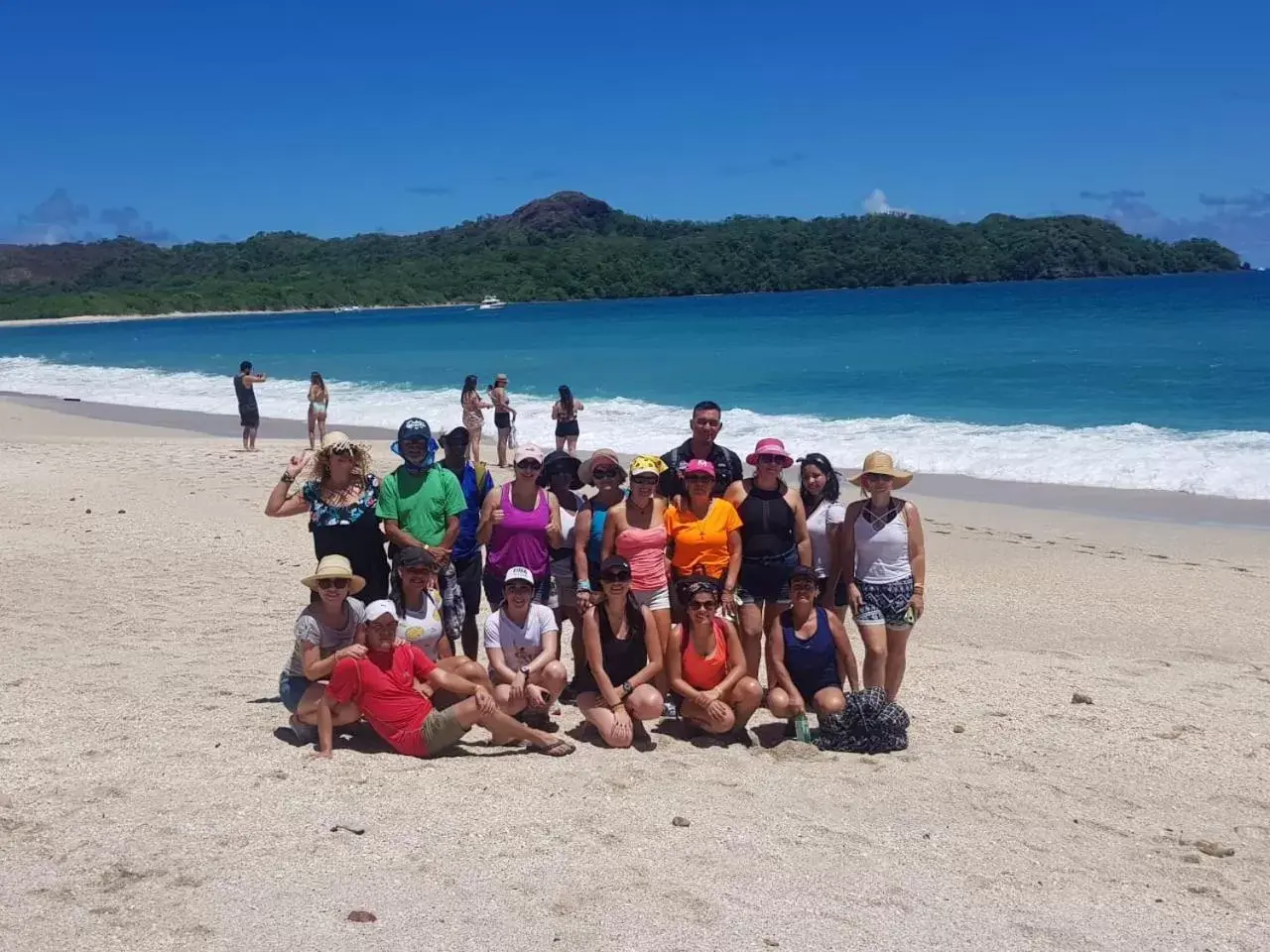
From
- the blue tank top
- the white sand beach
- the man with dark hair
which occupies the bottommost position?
the white sand beach

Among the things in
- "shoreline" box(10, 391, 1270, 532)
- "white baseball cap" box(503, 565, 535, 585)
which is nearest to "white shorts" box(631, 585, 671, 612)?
"white baseball cap" box(503, 565, 535, 585)

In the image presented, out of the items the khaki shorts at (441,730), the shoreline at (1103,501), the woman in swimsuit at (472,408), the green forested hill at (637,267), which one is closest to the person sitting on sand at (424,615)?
the khaki shorts at (441,730)

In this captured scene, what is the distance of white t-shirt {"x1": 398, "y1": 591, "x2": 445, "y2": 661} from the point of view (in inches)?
226

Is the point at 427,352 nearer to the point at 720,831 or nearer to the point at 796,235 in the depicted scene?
the point at 720,831

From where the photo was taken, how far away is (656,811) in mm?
5043

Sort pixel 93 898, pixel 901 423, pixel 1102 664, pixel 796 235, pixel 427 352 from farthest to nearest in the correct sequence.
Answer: pixel 796 235
pixel 427 352
pixel 901 423
pixel 1102 664
pixel 93 898

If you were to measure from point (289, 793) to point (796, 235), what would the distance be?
5149 inches

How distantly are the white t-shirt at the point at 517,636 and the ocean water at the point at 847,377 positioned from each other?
1030cm

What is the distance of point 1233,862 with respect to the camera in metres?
4.77

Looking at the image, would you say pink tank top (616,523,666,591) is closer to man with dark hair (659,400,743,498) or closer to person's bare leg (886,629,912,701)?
man with dark hair (659,400,743,498)

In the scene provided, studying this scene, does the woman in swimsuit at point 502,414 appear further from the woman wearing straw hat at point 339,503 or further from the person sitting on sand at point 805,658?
the person sitting on sand at point 805,658

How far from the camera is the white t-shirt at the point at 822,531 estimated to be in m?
6.17

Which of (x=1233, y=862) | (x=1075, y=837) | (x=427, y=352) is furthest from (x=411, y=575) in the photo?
(x=427, y=352)

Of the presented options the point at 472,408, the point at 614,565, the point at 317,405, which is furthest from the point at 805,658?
the point at 317,405
